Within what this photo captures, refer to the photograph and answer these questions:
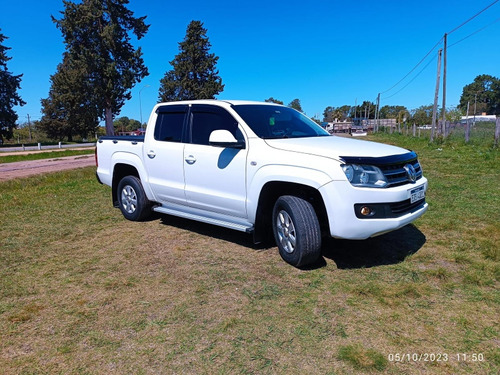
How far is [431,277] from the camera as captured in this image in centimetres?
348

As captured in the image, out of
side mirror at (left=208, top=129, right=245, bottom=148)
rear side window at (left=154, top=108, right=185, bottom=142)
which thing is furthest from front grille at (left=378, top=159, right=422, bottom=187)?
rear side window at (left=154, top=108, right=185, bottom=142)

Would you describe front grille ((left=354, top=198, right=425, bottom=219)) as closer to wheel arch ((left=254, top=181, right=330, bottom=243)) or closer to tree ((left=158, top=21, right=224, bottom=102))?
wheel arch ((left=254, top=181, right=330, bottom=243))

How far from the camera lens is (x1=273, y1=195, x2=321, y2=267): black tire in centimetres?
358

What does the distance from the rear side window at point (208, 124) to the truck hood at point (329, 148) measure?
0.64 meters

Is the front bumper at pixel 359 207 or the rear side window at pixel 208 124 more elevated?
the rear side window at pixel 208 124

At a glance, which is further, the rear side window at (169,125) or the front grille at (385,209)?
the rear side window at (169,125)

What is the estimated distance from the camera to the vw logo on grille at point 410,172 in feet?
12.2

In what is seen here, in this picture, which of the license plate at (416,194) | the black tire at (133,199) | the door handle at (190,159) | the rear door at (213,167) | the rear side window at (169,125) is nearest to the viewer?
the license plate at (416,194)

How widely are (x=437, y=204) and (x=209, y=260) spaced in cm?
428

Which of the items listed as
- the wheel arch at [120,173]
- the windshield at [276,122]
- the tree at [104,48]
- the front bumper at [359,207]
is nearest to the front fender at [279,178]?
the front bumper at [359,207]

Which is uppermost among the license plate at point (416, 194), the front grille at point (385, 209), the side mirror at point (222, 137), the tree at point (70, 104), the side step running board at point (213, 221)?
the tree at point (70, 104)

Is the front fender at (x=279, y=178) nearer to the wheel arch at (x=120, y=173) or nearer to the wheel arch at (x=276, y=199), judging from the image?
the wheel arch at (x=276, y=199)

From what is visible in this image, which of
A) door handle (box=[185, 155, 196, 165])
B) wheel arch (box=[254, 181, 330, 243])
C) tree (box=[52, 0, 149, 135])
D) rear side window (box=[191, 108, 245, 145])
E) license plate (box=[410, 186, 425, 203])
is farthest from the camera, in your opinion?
tree (box=[52, 0, 149, 135])

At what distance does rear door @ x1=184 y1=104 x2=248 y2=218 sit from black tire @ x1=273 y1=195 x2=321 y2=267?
0.53m
